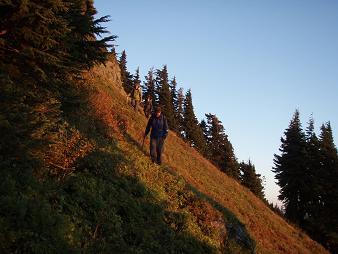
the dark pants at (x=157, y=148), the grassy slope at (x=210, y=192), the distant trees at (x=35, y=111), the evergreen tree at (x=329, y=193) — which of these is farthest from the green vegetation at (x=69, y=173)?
the evergreen tree at (x=329, y=193)

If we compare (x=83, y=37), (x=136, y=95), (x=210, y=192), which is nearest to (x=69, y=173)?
(x=83, y=37)

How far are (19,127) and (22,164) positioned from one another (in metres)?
0.93

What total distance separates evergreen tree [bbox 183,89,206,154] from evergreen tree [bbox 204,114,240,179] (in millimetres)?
2724

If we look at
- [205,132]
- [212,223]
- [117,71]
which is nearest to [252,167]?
[205,132]

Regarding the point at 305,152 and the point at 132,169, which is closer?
the point at 132,169

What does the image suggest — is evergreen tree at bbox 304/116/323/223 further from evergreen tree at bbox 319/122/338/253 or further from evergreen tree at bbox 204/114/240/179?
evergreen tree at bbox 204/114/240/179

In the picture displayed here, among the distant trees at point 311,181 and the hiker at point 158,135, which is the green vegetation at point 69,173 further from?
the distant trees at point 311,181

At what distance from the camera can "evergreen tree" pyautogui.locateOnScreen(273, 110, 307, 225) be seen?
44.5m

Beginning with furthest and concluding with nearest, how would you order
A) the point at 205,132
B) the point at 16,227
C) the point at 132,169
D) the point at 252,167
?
the point at 205,132, the point at 252,167, the point at 132,169, the point at 16,227

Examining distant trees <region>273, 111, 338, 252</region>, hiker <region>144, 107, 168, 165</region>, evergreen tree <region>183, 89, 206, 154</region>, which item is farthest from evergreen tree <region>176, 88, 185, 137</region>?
hiker <region>144, 107, 168, 165</region>

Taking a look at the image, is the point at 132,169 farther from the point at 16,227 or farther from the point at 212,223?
the point at 16,227

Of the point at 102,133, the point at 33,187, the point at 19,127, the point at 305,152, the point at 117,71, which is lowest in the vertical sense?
the point at 33,187

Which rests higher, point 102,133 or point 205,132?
point 205,132

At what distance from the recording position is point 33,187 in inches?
321
